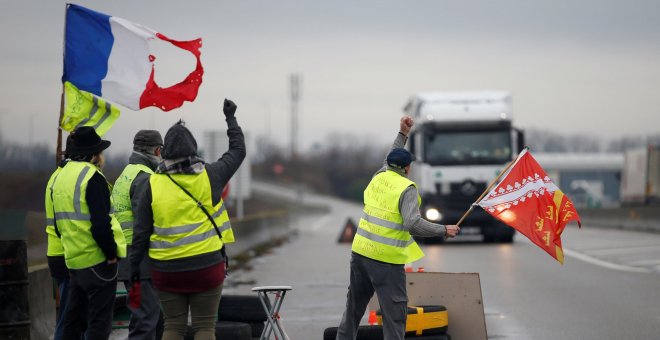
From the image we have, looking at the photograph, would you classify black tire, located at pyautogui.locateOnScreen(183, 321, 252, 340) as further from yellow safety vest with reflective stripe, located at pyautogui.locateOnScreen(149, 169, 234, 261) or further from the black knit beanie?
the black knit beanie

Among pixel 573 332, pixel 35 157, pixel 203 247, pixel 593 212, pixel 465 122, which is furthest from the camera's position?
pixel 593 212

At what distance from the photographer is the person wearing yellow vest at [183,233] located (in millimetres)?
7492

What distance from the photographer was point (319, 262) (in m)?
24.4

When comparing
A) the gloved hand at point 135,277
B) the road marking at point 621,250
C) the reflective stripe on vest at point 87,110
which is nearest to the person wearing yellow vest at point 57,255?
the gloved hand at point 135,277

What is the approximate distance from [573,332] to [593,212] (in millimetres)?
33981

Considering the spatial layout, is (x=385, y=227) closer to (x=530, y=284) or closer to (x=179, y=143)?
(x=179, y=143)

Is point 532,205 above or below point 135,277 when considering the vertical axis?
above

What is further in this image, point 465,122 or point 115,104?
point 465,122

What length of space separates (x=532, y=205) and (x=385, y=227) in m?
1.59

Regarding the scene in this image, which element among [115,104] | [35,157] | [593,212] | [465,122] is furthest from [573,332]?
[593,212]

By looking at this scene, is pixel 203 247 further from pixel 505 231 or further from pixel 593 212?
pixel 593 212

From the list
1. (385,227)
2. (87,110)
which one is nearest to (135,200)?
(87,110)

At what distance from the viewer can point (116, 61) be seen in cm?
1086

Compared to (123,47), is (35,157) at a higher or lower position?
lower
